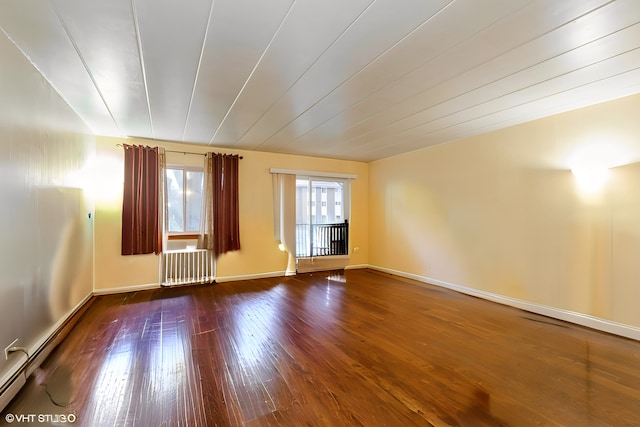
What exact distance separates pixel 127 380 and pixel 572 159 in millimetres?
4820

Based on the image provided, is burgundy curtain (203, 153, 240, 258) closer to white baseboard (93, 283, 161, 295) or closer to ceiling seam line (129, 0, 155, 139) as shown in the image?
white baseboard (93, 283, 161, 295)

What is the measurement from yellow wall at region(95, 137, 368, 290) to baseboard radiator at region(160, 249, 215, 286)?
137 millimetres

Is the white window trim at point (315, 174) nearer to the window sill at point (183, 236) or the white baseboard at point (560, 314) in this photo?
the window sill at point (183, 236)

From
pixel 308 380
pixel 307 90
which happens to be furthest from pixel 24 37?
pixel 308 380

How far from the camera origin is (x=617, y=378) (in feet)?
6.47

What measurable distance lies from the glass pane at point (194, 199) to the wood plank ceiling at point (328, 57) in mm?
1412

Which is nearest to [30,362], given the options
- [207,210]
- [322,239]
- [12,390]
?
[12,390]

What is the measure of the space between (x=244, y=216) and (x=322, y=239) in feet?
5.94

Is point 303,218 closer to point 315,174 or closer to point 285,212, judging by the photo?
point 285,212

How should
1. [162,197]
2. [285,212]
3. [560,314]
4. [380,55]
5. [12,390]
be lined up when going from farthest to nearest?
[285,212] < [162,197] < [560,314] < [380,55] < [12,390]

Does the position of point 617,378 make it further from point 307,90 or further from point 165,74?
point 165,74

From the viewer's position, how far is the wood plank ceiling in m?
1.55

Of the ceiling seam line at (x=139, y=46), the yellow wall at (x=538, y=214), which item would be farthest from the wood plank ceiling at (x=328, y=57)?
the yellow wall at (x=538, y=214)

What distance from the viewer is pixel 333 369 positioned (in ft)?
6.79
